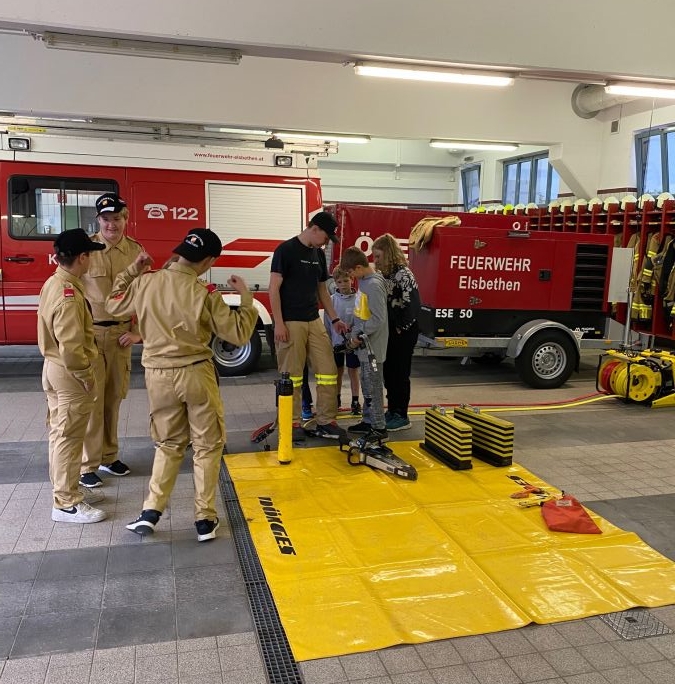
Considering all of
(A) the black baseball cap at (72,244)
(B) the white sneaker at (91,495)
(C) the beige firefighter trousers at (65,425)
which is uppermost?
(A) the black baseball cap at (72,244)

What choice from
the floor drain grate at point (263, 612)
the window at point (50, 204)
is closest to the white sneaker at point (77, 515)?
the floor drain grate at point (263, 612)

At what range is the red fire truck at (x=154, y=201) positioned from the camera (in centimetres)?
820

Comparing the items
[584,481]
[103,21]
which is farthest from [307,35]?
[584,481]

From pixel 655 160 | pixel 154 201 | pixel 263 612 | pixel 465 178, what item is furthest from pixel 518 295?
pixel 465 178

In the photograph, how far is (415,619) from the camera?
322 centimetres

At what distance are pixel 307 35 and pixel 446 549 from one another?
5.09 meters

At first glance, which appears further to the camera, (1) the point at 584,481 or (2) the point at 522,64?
(2) the point at 522,64

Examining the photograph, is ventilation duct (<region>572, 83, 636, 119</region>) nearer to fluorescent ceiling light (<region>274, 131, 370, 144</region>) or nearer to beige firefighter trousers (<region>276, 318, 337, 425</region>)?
fluorescent ceiling light (<region>274, 131, 370, 144</region>)

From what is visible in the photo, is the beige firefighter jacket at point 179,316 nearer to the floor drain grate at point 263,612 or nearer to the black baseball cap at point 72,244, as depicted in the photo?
the black baseball cap at point 72,244

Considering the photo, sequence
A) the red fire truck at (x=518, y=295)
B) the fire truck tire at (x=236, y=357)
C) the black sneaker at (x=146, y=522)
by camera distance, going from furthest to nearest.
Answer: the fire truck tire at (x=236, y=357)
the red fire truck at (x=518, y=295)
the black sneaker at (x=146, y=522)

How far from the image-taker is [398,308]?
6.28 metres

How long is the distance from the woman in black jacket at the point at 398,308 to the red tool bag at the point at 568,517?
7.44ft

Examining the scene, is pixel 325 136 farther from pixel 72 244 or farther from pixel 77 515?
pixel 77 515

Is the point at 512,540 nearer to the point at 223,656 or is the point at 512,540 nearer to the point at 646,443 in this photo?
the point at 223,656
